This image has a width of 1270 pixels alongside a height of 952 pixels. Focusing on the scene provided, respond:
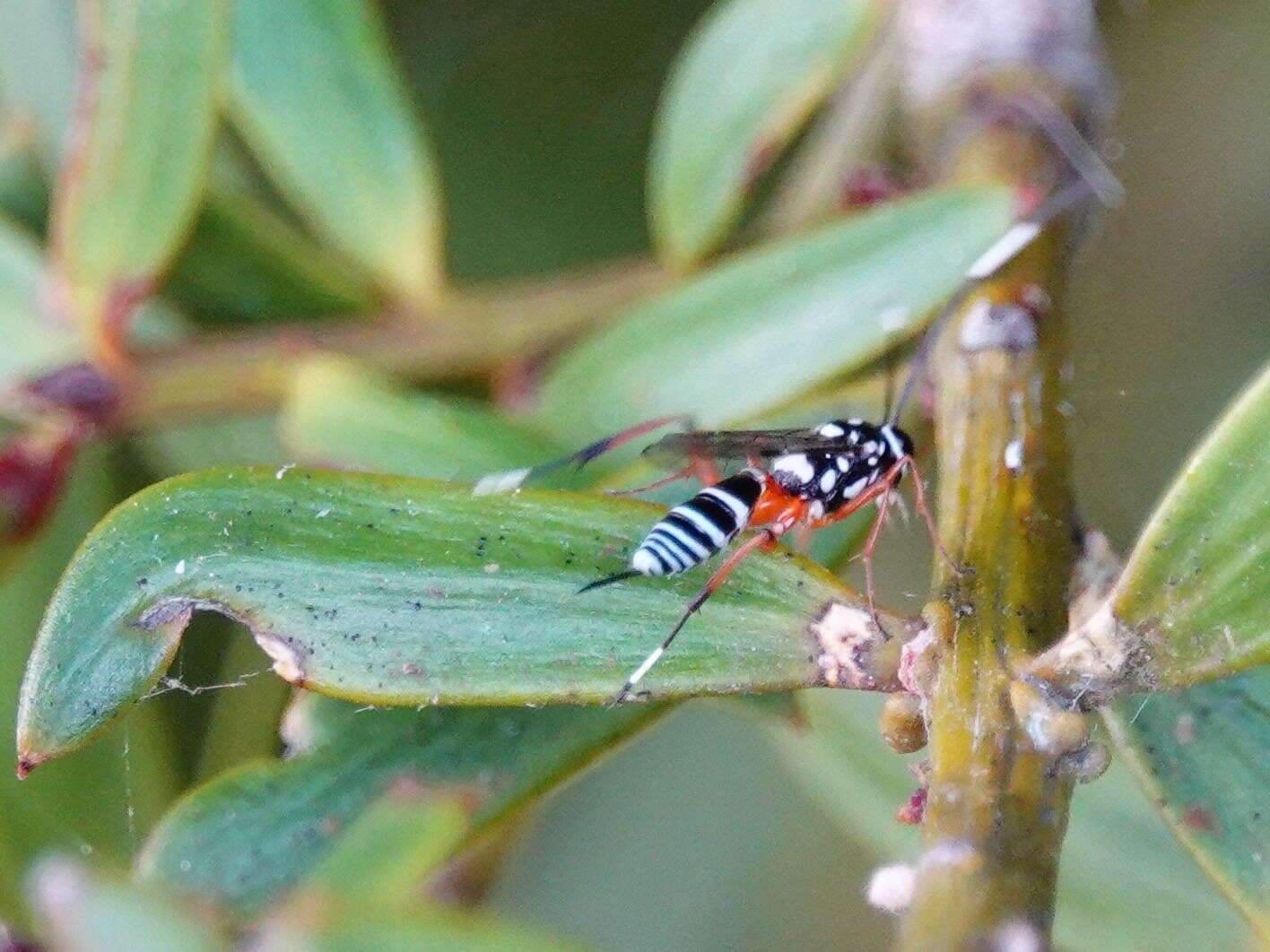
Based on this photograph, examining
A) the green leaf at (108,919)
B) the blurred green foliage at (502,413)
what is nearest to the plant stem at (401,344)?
the blurred green foliage at (502,413)

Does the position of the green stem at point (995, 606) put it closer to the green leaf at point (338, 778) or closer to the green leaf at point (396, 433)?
the green leaf at point (338, 778)

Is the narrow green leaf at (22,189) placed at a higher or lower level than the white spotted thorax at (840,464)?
higher

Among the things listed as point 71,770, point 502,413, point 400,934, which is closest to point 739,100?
point 502,413

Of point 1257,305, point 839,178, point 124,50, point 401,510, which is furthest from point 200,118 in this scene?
point 1257,305

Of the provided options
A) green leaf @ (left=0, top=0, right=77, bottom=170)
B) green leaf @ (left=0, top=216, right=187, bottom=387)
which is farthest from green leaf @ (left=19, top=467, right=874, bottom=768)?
green leaf @ (left=0, top=0, right=77, bottom=170)

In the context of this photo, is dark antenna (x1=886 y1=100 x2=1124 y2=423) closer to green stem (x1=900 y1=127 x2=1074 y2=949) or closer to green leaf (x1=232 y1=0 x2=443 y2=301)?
green stem (x1=900 y1=127 x2=1074 y2=949)

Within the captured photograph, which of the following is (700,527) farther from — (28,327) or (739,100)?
(28,327)
